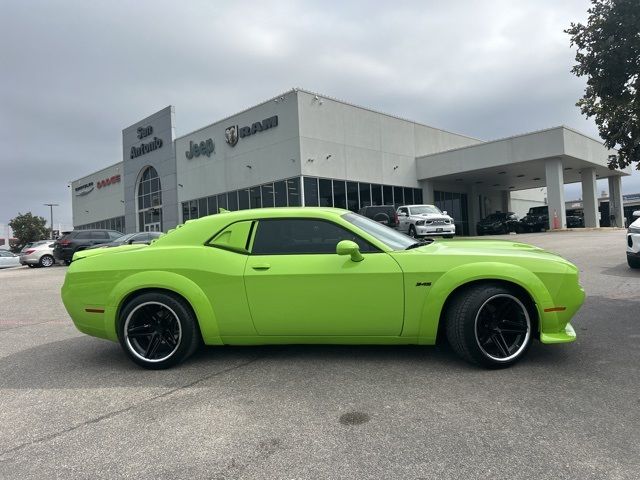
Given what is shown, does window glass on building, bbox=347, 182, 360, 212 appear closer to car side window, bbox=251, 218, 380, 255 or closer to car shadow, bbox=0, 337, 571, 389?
car shadow, bbox=0, 337, 571, 389

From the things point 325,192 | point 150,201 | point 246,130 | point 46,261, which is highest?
point 246,130

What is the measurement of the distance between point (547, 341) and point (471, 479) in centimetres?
189

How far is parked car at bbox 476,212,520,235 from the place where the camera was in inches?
1230

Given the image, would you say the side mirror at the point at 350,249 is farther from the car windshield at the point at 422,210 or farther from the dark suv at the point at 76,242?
the dark suv at the point at 76,242

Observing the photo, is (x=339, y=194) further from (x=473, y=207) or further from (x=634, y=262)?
(x=634, y=262)

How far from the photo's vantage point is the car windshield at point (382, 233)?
14.5ft

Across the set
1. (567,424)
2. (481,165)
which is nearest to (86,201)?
(481,165)

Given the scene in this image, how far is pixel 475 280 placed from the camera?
401cm

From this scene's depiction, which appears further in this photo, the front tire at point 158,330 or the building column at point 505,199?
the building column at point 505,199

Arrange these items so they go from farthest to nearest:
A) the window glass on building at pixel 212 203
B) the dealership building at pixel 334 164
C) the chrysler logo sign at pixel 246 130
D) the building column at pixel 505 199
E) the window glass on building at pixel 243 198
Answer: the building column at pixel 505 199
the window glass on building at pixel 212 203
the window glass on building at pixel 243 198
the chrysler logo sign at pixel 246 130
the dealership building at pixel 334 164

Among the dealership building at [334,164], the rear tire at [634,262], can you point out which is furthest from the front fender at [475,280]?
the dealership building at [334,164]

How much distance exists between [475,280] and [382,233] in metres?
1.02

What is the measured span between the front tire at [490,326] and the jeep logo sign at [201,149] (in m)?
28.8

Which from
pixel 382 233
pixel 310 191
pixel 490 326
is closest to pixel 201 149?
pixel 310 191
